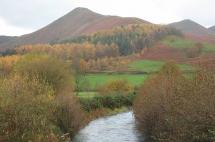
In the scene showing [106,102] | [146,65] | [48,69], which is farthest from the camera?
[146,65]

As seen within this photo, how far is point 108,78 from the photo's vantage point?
443 ft

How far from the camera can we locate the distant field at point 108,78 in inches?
4942

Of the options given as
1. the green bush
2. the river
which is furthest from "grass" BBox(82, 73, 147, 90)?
the river

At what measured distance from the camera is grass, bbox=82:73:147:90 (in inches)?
4942

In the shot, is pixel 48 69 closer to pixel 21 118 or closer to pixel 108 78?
pixel 21 118

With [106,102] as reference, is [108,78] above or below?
above

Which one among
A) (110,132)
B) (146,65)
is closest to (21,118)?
(110,132)

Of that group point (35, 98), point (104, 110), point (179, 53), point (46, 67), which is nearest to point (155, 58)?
point (179, 53)

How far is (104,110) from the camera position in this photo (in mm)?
85625

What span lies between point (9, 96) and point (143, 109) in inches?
728

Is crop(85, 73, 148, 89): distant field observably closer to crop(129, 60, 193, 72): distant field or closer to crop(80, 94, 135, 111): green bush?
crop(129, 60, 193, 72): distant field

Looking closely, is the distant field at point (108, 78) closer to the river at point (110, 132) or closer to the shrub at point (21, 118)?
the river at point (110, 132)

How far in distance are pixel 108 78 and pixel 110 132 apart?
77.1 m

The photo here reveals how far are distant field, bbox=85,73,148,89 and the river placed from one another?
4936 cm
